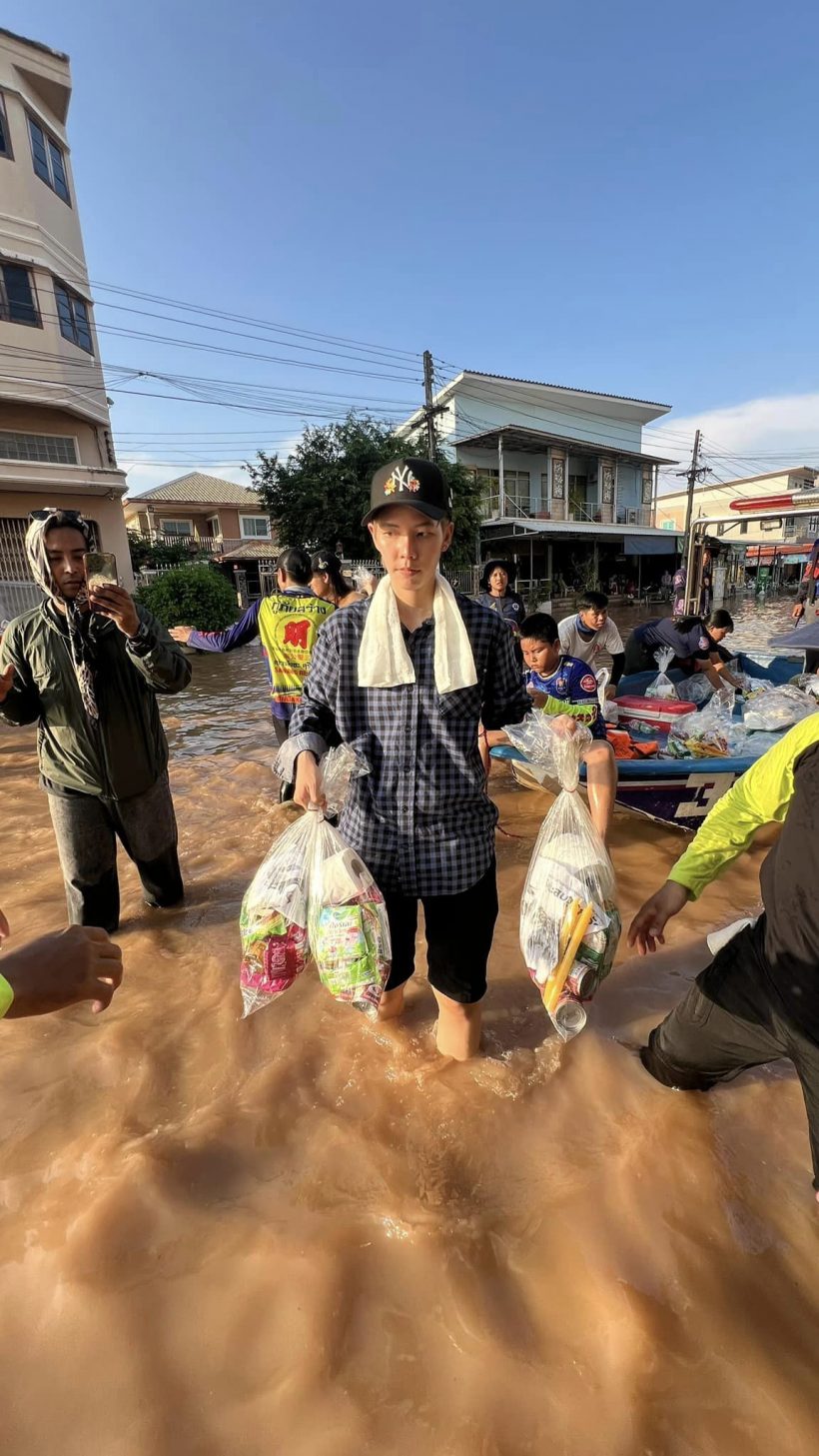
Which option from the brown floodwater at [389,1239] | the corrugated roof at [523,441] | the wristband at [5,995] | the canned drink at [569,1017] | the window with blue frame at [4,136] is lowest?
the brown floodwater at [389,1239]

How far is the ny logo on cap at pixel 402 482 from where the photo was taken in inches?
61.7

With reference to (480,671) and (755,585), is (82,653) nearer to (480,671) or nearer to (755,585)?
(480,671)

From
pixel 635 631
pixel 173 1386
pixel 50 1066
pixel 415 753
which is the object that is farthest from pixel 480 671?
pixel 635 631

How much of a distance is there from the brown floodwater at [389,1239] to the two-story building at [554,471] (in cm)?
2040

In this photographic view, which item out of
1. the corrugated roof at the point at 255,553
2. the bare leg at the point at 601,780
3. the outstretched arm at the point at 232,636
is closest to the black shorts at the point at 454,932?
the bare leg at the point at 601,780

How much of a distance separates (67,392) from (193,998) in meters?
18.7

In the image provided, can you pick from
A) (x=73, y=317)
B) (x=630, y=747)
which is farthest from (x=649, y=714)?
(x=73, y=317)

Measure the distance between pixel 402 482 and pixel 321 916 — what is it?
1200mm

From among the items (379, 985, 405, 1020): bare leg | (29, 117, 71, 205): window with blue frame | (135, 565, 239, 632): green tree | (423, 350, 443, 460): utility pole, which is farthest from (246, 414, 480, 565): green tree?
(379, 985, 405, 1020): bare leg

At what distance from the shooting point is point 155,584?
13.6 meters

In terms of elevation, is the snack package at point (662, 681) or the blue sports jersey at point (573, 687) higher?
the blue sports jersey at point (573, 687)

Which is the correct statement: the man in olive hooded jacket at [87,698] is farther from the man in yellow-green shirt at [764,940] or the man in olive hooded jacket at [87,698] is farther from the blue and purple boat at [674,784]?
the blue and purple boat at [674,784]

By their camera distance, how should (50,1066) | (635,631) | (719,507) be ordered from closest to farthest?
(50,1066), (635,631), (719,507)

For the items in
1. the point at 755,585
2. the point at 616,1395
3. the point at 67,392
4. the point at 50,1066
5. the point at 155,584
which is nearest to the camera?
the point at 616,1395
